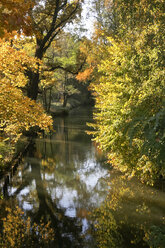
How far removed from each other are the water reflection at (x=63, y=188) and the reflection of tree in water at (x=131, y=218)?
0.35m

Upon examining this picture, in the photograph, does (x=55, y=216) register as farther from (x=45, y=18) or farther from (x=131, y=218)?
(x=45, y=18)

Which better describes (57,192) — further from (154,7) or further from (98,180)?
(154,7)

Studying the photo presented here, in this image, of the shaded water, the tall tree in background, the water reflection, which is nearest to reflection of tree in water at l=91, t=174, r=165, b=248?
the shaded water

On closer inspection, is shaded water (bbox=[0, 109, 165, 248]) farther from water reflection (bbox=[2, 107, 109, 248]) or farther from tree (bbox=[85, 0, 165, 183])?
tree (bbox=[85, 0, 165, 183])

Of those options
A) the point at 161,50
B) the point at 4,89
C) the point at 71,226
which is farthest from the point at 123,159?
the point at 4,89

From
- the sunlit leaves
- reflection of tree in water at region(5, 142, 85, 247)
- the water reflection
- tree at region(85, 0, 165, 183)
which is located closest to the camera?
reflection of tree in water at region(5, 142, 85, 247)

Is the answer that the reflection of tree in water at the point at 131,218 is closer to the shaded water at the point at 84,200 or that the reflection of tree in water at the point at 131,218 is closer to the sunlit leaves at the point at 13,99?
the shaded water at the point at 84,200

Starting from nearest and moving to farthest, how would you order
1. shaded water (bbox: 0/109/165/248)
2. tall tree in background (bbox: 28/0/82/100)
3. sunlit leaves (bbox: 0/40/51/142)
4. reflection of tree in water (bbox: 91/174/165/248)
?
reflection of tree in water (bbox: 91/174/165/248) → shaded water (bbox: 0/109/165/248) → sunlit leaves (bbox: 0/40/51/142) → tall tree in background (bbox: 28/0/82/100)

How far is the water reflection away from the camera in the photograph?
21.5 ft

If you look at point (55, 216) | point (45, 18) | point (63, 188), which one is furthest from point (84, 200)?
point (45, 18)

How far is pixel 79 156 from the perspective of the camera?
551 inches

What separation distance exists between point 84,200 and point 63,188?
1.32 m

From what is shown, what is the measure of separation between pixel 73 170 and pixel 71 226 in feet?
16.9

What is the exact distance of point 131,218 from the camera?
695cm
